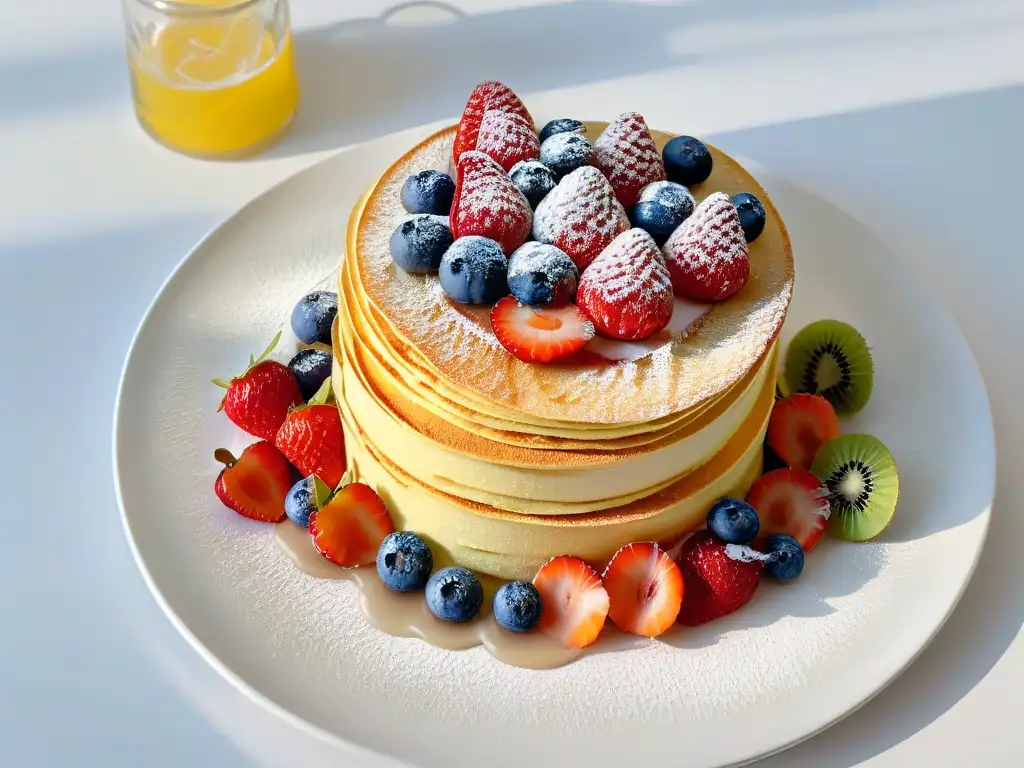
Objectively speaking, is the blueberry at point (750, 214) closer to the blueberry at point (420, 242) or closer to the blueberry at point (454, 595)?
the blueberry at point (420, 242)

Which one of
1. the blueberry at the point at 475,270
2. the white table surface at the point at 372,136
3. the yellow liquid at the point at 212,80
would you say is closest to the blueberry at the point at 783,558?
the white table surface at the point at 372,136

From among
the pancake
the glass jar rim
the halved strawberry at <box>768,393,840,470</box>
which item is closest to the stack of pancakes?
the pancake

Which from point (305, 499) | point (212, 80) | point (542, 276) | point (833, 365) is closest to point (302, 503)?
point (305, 499)

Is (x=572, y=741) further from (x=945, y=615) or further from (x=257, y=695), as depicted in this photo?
(x=945, y=615)

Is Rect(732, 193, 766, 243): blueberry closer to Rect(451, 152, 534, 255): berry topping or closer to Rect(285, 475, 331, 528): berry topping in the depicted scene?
Rect(451, 152, 534, 255): berry topping

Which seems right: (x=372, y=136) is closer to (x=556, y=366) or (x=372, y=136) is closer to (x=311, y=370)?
(x=311, y=370)

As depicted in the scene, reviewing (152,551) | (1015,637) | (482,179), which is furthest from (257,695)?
(1015,637)
